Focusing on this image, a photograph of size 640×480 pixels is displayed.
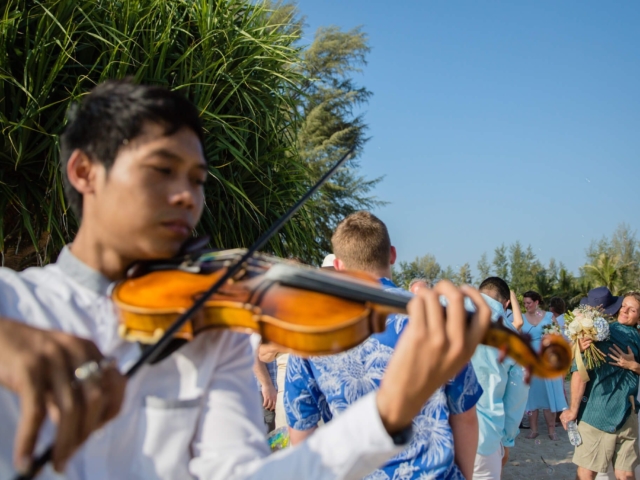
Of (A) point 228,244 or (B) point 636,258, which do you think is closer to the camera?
(A) point 228,244

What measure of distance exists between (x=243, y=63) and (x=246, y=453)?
3618 mm

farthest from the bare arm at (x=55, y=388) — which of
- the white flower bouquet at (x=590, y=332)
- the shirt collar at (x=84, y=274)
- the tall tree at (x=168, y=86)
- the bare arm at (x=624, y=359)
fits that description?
the bare arm at (x=624, y=359)

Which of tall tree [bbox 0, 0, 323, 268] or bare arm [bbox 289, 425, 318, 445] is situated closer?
bare arm [bbox 289, 425, 318, 445]

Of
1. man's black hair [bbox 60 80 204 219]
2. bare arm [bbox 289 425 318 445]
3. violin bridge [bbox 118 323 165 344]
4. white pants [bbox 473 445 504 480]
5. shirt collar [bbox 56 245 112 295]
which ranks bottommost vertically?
white pants [bbox 473 445 504 480]

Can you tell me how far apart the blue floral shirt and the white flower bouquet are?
10.3 ft

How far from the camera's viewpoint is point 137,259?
116 centimetres

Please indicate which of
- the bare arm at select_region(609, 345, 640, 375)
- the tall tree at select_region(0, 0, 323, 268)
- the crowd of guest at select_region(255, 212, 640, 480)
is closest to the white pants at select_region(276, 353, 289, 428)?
the crowd of guest at select_region(255, 212, 640, 480)

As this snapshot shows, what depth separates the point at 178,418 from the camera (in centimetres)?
100

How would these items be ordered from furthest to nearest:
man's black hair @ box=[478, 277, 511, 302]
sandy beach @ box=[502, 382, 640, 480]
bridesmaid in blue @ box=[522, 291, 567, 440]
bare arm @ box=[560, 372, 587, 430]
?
bridesmaid in blue @ box=[522, 291, 567, 440]
sandy beach @ box=[502, 382, 640, 480]
man's black hair @ box=[478, 277, 511, 302]
bare arm @ box=[560, 372, 587, 430]

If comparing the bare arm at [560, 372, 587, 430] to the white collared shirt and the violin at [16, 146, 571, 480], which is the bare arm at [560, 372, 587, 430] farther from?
the white collared shirt

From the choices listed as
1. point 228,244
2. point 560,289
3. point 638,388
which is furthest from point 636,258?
point 228,244

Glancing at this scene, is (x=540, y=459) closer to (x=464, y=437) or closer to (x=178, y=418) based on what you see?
(x=464, y=437)

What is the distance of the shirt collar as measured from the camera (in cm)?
112

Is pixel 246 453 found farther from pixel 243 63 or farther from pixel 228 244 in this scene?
pixel 243 63
